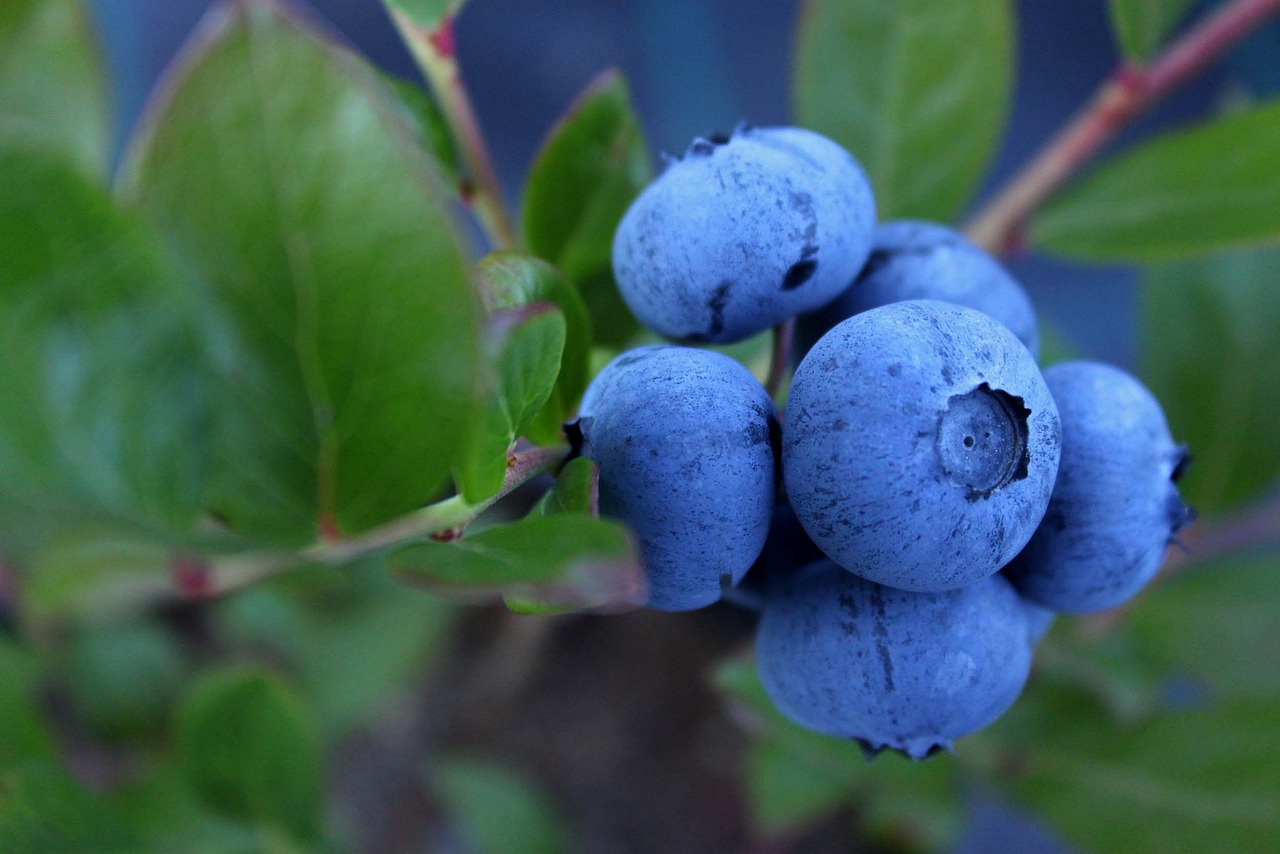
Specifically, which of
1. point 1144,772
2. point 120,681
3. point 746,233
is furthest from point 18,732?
point 1144,772

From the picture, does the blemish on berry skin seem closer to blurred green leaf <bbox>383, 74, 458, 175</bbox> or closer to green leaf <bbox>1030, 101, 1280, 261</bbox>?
blurred green leaf <bbox>383, 74, 458, 175</bbox>

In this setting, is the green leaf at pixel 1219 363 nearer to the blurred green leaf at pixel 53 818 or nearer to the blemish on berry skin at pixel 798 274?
the blemish on berry skin at pixel 798 274

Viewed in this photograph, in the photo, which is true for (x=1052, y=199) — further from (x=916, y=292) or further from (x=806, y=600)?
(x=806, y=600)

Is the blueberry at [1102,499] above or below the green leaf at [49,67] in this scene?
below

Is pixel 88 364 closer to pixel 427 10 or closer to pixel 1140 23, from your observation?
pixel 427 10

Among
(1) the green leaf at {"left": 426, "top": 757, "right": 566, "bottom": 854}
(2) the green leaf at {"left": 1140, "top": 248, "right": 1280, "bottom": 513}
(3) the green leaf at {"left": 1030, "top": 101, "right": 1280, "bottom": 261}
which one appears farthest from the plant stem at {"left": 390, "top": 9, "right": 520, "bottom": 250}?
(1) the green leaf at {"left": 426, "top": 757, "right": 566, "bottom": 854}

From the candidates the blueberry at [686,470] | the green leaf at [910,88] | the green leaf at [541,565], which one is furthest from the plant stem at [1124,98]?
the green leaf at [541,565]

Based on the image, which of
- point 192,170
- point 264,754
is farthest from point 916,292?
point 264,754
